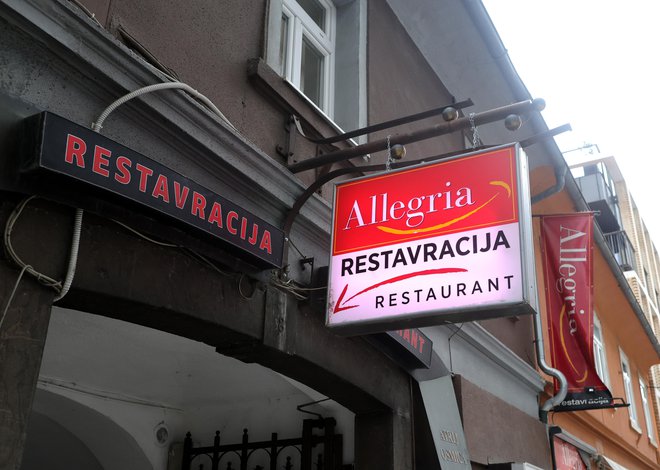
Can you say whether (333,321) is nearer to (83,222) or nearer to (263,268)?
(263,268)

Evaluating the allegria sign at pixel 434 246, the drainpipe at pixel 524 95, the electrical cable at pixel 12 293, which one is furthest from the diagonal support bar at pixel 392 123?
the drainpipe at pixel 524 95

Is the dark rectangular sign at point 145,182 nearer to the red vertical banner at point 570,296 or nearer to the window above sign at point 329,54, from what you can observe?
the window above sign at point 329,54

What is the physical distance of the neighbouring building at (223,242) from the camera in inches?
139

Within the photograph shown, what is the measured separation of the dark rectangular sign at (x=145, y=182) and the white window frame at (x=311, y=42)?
7.15 ft

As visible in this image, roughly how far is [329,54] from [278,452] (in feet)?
12.8

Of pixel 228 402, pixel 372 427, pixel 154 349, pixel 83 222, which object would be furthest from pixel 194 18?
pixel 228 402

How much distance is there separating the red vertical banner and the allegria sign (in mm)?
5941

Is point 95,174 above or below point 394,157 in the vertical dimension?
below

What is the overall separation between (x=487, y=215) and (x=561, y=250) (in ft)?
20.4

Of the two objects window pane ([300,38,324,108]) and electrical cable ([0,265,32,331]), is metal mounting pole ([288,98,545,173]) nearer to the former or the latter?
window pane ([300,38,324,108])

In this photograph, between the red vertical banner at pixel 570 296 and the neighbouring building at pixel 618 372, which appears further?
the neighbouring building at pixel 618 372

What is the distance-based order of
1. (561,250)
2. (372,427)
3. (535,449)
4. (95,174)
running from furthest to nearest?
(561,250), (535,449), (372,427), (95,174)

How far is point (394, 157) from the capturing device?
199 inches

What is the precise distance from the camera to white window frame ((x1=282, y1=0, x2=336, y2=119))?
21.4ft
